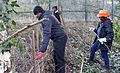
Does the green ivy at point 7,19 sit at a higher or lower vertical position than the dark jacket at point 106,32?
higher

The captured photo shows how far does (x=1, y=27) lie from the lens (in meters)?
3.16

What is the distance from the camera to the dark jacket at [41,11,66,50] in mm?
7246

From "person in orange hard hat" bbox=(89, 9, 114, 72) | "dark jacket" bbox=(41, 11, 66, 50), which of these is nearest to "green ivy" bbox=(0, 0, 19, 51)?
"dark jacket" bbox=(41, 11, 66, 50)

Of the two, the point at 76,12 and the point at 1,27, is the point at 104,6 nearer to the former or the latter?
the point at 76,12

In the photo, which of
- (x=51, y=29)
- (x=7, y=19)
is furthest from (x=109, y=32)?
(x=7, y=19)

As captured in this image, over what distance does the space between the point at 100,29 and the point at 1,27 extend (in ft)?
22.3

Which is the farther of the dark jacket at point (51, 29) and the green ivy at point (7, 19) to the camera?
the dark jacket at point (51, 29)

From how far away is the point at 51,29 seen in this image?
7.80 metres

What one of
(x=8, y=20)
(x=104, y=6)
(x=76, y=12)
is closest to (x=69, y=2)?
(x=76, y=12)

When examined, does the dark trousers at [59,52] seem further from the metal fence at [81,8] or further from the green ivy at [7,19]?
the metal fence at [81,8]

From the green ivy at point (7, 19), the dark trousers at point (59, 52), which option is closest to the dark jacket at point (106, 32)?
the dark trousers at point (59, 52)

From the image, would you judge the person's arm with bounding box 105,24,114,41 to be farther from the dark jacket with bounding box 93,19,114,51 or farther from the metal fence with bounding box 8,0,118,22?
the metal fence with bounding box 8,0,118,22

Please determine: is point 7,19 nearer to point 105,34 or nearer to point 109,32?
point 109,32

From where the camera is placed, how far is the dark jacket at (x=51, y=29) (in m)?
7.25
